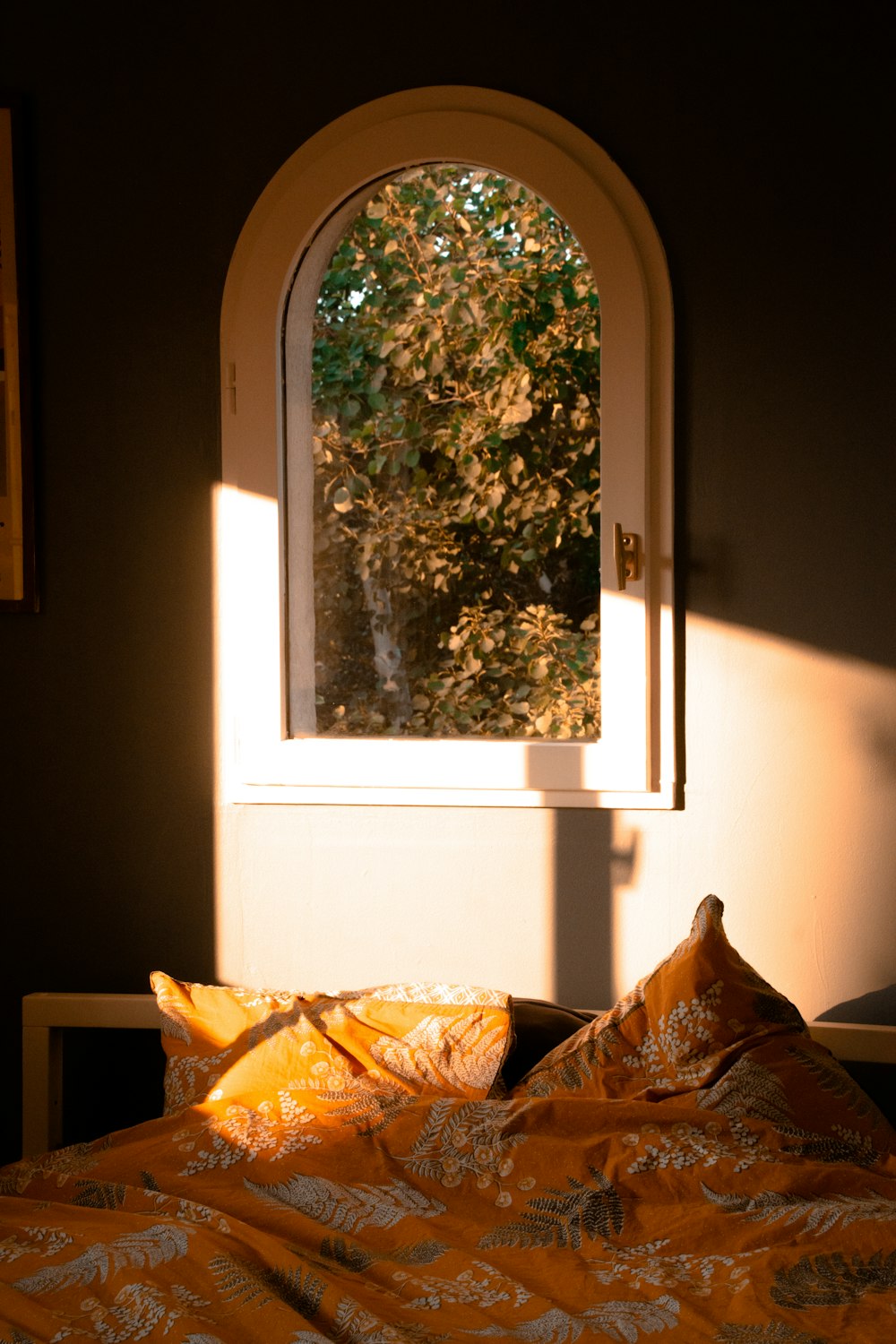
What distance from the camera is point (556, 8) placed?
229 cm

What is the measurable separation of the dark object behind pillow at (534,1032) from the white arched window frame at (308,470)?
39cm

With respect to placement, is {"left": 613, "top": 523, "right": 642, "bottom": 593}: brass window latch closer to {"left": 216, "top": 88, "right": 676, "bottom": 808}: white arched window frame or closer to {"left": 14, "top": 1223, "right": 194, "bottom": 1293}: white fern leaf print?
{"left": 216, "top": 88, "right": 676, "bottom": 808}: white arched window frame

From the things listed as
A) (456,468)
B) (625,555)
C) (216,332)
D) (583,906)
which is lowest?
(583,906)

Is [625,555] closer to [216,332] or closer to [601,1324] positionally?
[216,332]

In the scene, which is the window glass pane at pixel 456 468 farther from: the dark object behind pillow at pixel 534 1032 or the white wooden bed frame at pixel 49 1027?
the white wooden bed frame at pixel 49 1027

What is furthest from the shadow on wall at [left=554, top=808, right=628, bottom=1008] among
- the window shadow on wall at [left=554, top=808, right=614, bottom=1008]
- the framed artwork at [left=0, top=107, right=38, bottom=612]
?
the framed artwork at [left=0, top=107, right=38, bottom=612]

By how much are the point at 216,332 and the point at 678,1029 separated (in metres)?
1.57

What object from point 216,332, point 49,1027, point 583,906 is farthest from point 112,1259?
point 216,332

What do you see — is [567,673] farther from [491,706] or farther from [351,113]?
[351,113]

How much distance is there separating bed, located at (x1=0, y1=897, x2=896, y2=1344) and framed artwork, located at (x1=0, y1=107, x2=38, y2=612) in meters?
0.88

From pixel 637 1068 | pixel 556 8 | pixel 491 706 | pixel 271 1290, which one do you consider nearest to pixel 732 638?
pixel 491 706

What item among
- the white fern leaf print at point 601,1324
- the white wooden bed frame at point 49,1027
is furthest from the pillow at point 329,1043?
the white fern leaf print at point 601,1324

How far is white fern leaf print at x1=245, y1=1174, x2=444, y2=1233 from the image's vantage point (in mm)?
1643

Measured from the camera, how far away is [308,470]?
247cm
